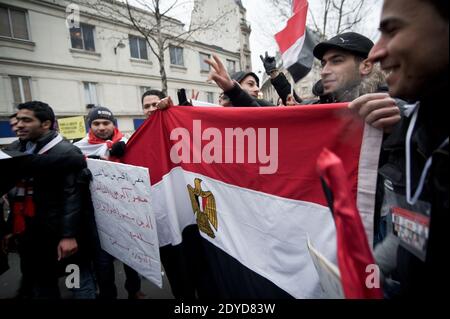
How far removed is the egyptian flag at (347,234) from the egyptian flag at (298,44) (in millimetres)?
2878

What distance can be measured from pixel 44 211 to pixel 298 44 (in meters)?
3.33

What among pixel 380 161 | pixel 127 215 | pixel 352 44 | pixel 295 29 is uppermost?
pixel 295 29

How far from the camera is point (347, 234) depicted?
0.68 metres

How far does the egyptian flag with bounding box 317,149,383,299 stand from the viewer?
0.65m

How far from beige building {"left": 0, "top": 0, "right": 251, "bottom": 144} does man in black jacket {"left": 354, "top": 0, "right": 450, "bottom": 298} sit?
44.4 ft

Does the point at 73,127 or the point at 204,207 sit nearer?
the point at 204,207

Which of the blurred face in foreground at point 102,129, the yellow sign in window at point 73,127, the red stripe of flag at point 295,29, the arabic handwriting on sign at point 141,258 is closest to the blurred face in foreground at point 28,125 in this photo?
the blurred face in foreground at point 102,129

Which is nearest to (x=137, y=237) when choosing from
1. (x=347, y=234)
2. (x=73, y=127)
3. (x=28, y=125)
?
(x=28, y=125)

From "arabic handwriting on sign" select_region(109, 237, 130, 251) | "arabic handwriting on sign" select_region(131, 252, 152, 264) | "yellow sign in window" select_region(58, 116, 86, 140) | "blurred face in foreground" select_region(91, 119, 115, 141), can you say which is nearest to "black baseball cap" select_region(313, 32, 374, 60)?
"arabic handwriting on sign" select_region(131, 252, 152, 264)

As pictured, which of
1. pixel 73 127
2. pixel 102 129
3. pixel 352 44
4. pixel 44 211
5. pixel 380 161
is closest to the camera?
pixel 380 161

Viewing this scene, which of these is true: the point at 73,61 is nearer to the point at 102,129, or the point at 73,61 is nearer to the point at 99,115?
the point at 99,115

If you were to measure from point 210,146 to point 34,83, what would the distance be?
56.9 feet
